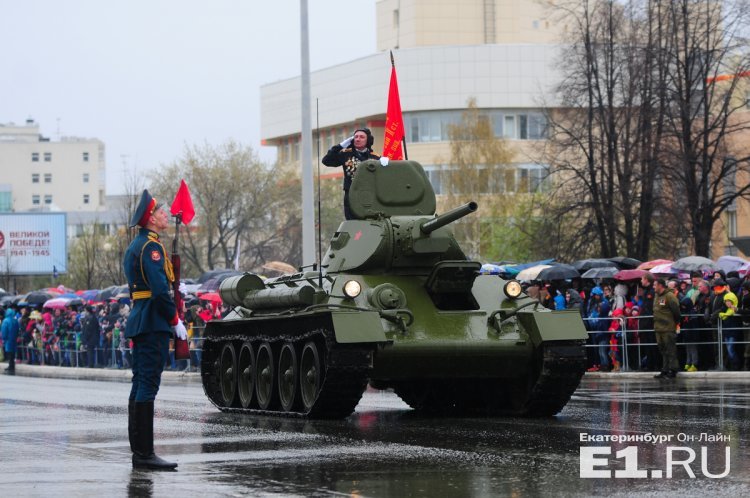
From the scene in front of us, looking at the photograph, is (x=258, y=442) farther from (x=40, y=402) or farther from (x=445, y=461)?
(x=40, y=402)

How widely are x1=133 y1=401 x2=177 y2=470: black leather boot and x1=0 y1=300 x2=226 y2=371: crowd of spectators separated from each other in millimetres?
24087

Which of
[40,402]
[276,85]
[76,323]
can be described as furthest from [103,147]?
[40,402]

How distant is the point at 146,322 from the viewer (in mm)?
12445

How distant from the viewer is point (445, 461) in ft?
40.4

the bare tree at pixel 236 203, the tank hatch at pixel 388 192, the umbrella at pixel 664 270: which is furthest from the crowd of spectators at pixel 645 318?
the bare tree at pixel 236 203

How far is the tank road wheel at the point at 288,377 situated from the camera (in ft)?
59.2

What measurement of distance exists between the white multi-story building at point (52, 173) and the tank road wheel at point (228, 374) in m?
131

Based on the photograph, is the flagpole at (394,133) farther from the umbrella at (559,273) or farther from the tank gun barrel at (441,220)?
the umbrella at (559,273)

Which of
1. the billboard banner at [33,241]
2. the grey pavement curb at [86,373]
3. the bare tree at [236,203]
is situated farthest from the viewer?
the billboard banner at [33,241]

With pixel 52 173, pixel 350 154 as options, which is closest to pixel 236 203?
pixel 350 154

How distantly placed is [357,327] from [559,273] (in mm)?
16274

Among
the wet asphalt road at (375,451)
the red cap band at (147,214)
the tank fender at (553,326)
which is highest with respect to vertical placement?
the red cap band at (147,214)

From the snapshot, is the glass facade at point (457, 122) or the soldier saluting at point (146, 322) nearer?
the soldier saluting at point (146, 322)

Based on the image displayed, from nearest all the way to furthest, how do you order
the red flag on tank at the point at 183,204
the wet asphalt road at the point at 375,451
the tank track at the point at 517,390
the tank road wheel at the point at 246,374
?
the wet asphalt road at the point at 375,451 → the tank track at the point at 517,390 → the red flag on tank at the point at 183,204 → the tank road wheel at the point at 246,374
